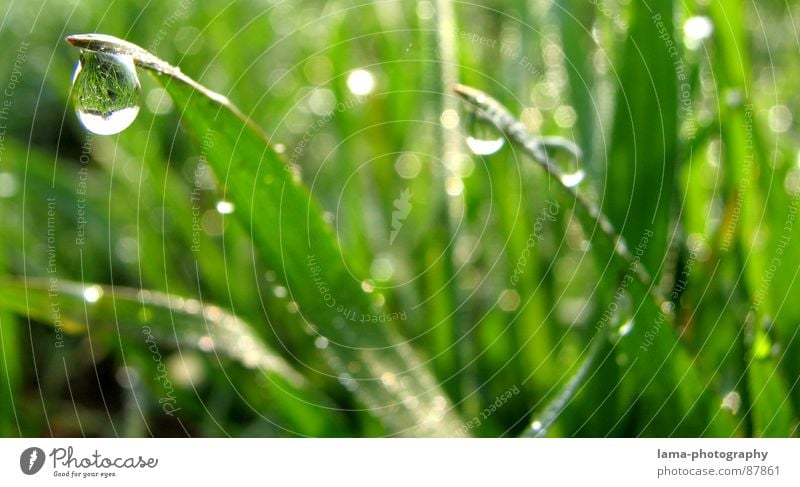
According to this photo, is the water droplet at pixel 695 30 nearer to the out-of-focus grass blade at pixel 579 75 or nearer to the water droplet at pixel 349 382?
the out-of-focus grass blade at pixel 579 75

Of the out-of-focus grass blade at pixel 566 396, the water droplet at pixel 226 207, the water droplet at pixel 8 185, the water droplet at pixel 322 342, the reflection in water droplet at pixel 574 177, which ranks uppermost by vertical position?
the water droplet at pixel 8 185

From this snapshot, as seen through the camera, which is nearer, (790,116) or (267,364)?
(267,364)

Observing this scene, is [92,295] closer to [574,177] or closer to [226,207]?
[226,207]

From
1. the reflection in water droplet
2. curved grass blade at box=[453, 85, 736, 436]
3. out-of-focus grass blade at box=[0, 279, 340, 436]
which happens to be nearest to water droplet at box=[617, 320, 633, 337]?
curved grass blade at box=[453, 85, 736, 436]

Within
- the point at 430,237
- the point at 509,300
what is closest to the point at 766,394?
the point at 509,300

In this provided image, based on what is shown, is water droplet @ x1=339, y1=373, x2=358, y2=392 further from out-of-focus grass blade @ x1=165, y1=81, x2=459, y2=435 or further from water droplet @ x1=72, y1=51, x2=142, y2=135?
water droplet @ x1=72, y1=51, x2=142, y2=135
